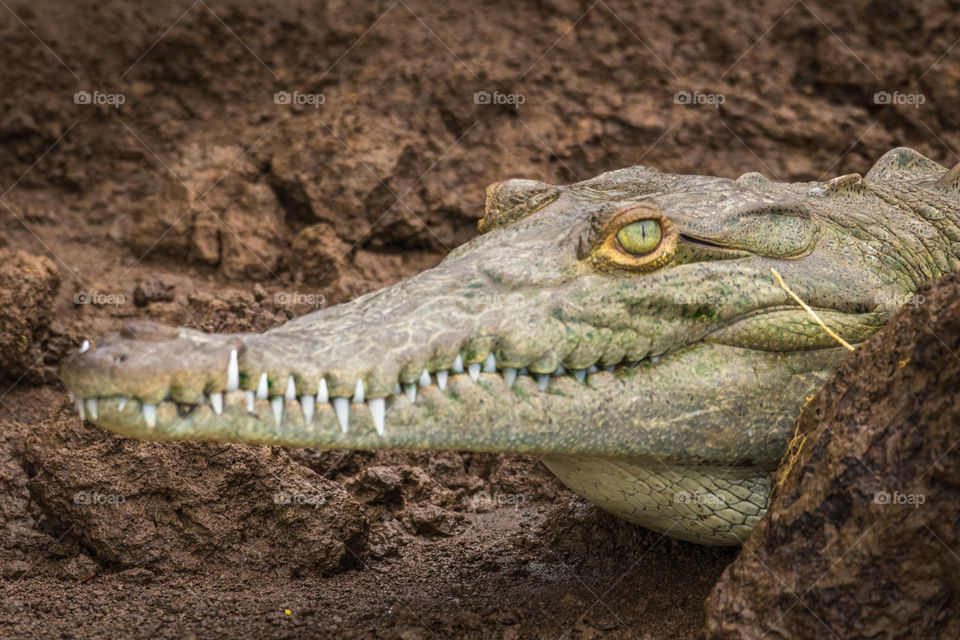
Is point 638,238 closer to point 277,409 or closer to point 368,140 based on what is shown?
point 277,409

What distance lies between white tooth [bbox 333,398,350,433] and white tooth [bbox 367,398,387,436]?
0.24 ft

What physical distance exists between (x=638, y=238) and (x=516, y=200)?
58 cm

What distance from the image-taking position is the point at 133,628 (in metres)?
3.47

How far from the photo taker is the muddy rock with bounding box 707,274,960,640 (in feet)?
9.10

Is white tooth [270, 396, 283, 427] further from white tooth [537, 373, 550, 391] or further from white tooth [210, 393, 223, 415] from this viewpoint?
white tooth [537, 373, 550, 391]

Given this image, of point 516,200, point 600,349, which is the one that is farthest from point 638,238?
point 516,200

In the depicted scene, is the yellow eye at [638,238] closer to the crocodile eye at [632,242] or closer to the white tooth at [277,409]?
the crocodile eye at [632,242]

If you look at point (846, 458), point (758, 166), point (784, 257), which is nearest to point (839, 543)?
point (846, 458)

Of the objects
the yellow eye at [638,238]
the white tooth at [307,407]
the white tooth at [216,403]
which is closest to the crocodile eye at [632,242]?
the yellow eye at [638,238]

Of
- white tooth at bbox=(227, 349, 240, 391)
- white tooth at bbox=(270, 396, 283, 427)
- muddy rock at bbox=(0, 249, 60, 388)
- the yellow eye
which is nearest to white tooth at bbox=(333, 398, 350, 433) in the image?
white tooth at bbox=(270, 396, 283, 427)

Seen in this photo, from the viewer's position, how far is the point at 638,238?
3.56 m

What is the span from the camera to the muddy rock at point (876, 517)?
9.10 ft

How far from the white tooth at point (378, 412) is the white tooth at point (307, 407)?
0.18 m

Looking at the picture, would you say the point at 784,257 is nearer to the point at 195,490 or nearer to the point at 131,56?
the point at 195,490
